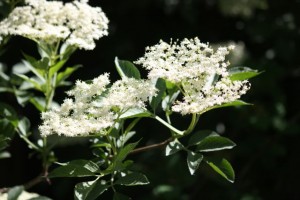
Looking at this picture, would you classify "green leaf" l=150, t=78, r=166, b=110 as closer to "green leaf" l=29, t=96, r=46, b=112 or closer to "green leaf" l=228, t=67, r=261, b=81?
"green leaf" l=228, t=67, r=261, b=81

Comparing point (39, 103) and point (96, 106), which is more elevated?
point (96, 106)

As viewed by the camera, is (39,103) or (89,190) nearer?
(89,190)

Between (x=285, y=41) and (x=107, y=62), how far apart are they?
0.86m

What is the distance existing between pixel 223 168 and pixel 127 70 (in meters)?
0.31

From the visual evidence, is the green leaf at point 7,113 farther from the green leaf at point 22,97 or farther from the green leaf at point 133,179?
the green leaf at point 133,179

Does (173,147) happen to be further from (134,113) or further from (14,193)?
(14,193)

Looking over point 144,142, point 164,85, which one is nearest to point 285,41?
point 144,142

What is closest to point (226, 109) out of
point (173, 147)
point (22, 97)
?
point (22, 97)

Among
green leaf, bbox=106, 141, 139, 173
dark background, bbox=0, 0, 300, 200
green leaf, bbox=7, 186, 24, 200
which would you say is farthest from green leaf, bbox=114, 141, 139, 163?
dark background, bbox=0, 0, 300, 200

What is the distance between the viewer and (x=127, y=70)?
1.31m

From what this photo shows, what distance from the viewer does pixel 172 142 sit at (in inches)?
48.9

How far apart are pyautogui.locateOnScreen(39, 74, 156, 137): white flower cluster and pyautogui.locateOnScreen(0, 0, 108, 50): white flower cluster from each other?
0.82 ft

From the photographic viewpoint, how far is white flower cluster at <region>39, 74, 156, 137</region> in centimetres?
110

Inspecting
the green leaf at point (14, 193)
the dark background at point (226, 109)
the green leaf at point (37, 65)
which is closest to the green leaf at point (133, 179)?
the green leaf at point (14, 193)
